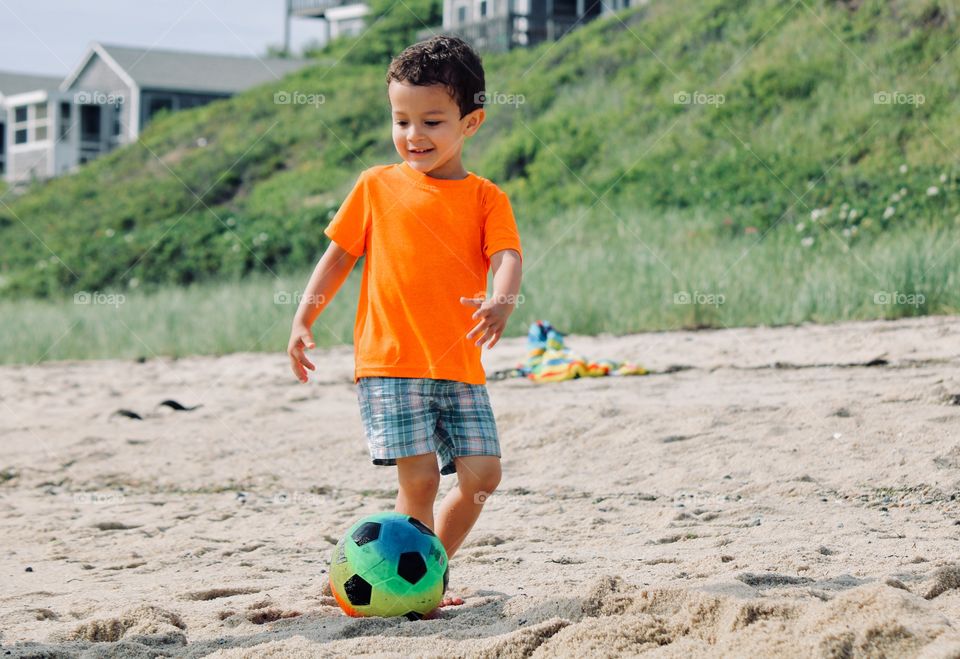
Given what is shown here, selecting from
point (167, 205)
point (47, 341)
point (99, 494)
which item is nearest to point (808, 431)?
point (99, 494)

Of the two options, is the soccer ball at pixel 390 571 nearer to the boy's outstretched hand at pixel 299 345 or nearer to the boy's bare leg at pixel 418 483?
the boy's bare leg at pixel 418 483

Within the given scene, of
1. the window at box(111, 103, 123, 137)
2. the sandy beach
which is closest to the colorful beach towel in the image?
the sandy beach

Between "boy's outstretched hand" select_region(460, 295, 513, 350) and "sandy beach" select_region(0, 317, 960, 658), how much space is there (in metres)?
0.72

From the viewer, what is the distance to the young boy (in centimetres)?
319

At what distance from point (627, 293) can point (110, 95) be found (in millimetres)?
29756

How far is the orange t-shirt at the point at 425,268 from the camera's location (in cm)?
321

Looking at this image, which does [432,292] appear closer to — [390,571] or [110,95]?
[390,571]

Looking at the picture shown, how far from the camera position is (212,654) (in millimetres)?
2715

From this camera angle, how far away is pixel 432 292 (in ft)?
10.6

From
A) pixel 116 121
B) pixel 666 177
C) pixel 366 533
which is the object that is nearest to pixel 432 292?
pixel 366 533

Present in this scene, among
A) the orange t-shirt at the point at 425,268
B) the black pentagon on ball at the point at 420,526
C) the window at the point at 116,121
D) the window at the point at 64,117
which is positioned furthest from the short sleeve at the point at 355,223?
the window at the point at 64,117

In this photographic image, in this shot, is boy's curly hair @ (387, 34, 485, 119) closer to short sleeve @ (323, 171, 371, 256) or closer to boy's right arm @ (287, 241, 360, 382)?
short sleeve @ (323, 171, 371, 256)

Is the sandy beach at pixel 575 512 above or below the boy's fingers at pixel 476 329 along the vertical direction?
below

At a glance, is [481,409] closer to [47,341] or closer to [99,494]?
[99,494]
